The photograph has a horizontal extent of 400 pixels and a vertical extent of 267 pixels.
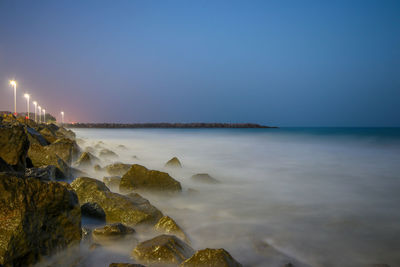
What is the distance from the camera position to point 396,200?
20.5 ft

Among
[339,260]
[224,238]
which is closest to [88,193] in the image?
[224,238]

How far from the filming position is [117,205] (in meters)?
3.71

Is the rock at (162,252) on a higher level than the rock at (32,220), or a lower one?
lower

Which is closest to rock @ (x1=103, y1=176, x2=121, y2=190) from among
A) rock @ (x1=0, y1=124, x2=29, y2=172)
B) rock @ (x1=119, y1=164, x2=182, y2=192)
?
rock @ (x1=119, y1=164, x2=182, y2=192)

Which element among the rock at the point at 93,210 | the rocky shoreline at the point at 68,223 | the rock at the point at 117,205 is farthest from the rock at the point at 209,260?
the rock at the point at 93,210

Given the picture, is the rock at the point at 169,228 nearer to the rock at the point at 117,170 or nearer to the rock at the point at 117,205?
the rock at the point at 117,205

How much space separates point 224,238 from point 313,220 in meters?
1.81

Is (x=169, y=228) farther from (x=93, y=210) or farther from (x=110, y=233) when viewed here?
(x=93, y=210)

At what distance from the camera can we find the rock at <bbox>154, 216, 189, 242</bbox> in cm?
338

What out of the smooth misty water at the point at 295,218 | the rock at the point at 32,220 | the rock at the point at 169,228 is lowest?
the smooth misty water at the point at 295,218

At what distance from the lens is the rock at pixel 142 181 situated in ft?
17.2

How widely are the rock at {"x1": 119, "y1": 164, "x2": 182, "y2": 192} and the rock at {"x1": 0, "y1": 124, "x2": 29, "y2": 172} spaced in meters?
1.76

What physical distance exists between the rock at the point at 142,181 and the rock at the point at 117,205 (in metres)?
1.20

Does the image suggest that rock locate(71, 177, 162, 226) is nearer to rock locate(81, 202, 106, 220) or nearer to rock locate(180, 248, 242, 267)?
rock locate(81, 202, 106, 220)
